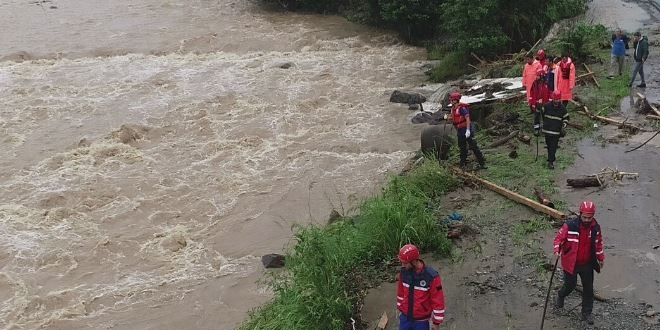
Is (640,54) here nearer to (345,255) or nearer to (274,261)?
(345,255)

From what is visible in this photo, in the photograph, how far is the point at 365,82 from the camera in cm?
2158

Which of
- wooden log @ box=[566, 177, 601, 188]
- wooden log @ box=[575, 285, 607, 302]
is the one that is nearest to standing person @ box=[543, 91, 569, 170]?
wooden log @ box=[566, 177, 601, 188]

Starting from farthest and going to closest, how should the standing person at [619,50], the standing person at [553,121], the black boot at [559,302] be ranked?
the standing person at [619,50]
the standing person at [553,121]
the black boot at [559,302]

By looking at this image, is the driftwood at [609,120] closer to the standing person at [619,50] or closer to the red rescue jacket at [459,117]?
the standing person at [619,50]

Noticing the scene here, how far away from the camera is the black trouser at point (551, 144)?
1152 centimetres

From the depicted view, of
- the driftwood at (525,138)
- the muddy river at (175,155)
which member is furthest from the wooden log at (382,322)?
the driftwood at (525,138)

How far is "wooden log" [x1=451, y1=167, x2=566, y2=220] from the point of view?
33.3 feet

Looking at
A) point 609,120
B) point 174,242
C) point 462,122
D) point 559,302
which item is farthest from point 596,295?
point 174,242

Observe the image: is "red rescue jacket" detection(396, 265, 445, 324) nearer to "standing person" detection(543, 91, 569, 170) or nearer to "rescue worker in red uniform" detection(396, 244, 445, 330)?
"rescue worker in red uniform" detection(396, 244, 445, 330)

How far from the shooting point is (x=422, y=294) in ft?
22.1

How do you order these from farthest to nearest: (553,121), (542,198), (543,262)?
(553,121) < (542,198) < (543,262)

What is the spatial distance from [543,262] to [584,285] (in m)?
1.45

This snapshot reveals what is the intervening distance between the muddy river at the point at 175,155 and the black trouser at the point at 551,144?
13.0 ft

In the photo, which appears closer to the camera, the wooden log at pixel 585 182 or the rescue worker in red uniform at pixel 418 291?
the rescue worker in red uniform at pixel 418 291
